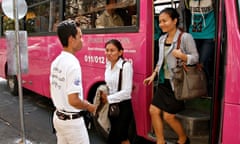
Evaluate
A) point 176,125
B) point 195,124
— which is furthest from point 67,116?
point 195,124

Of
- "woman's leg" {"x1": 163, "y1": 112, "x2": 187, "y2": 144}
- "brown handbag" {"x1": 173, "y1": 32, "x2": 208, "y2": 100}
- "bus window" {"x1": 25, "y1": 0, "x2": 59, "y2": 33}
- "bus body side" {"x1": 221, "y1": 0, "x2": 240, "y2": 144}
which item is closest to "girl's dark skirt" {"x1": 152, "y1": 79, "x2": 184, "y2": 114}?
"woman's leg" {"x1": 163, "y1": 112, "x2": 187, "y2": 144}

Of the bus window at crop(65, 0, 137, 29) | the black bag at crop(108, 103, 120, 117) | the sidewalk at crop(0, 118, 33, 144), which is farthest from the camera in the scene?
the sidewalk at crop(0, 118, 33, 144)

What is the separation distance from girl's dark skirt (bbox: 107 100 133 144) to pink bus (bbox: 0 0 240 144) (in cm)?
22

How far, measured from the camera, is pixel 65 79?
2.31 m

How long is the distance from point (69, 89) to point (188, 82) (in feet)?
4.14

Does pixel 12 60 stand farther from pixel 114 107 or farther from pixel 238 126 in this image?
pixel 238 126

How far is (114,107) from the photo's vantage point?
3.36m

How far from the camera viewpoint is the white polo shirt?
2.30 meters

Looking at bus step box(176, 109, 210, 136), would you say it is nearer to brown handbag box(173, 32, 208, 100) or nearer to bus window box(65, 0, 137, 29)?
brown handbag box(173, 32, 208, 100)

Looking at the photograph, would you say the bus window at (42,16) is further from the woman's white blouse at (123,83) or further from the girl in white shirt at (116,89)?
the woman's white blouse at (123,83)

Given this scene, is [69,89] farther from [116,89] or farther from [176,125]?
[176,125]

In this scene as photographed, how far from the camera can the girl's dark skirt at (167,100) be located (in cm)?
319

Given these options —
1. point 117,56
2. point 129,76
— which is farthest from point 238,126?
point 117,56

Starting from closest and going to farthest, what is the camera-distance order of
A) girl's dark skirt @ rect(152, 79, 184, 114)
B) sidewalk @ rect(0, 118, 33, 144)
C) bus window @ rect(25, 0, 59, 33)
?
girl's dark skirt @ rect(152, 79, 184, 114) < sidewalk @ rect(0, 118, 33, 144) < bus window @ rect(25, 0, 59, 33)
